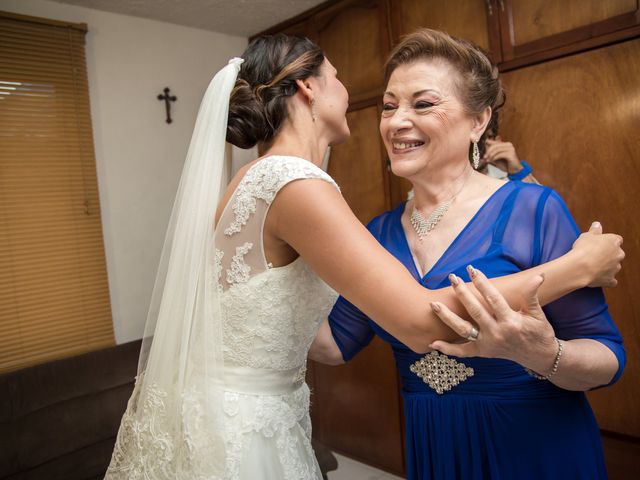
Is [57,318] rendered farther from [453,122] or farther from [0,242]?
[453,122]

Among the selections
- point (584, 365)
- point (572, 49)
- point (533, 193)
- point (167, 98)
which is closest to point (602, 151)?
point (572, 49)

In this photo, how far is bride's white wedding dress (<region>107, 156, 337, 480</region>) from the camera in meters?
1.20

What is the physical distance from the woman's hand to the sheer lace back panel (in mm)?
385

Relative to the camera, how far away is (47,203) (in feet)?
9.66

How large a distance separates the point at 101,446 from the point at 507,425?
2.16 m

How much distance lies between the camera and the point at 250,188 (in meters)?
1.17

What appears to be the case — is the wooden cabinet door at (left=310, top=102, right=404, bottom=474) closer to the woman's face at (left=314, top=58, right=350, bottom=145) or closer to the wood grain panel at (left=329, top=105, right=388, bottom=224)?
the wood grain panel at (left=329, top=105, right=388, bottom=224)

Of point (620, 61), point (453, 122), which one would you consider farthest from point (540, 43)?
point (453, 122)

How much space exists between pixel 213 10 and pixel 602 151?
97.8 inches

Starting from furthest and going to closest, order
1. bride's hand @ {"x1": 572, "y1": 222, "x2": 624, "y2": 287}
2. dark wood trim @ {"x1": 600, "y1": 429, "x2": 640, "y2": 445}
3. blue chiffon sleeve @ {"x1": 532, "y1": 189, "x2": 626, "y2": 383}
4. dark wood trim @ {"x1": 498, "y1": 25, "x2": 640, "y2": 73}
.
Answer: dark wood trim @ {"x1": 600, "y1": 429, "x2": 640, "y2": 445}, dark wood trim @ {"x1": 498, "y1": 25, "x2": 640, "y2": 73}, blue chiffon sleeve @ {"x1": 532, "y1": 189, "x2": 626, "y2": 383}, bride's hand @ {"x1": 572, "y1": 222, "x2": 624, "y2": 287}

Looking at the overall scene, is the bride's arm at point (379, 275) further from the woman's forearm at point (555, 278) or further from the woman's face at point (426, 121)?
the woman's face at point (426, 121)

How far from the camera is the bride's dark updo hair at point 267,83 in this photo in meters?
1.30

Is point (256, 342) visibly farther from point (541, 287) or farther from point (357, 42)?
point (357, 42)

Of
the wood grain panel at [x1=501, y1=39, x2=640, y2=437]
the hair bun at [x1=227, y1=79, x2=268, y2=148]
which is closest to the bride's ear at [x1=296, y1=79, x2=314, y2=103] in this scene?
the hair bun at [x1=227, y1=79, x2=268, y2=148]
